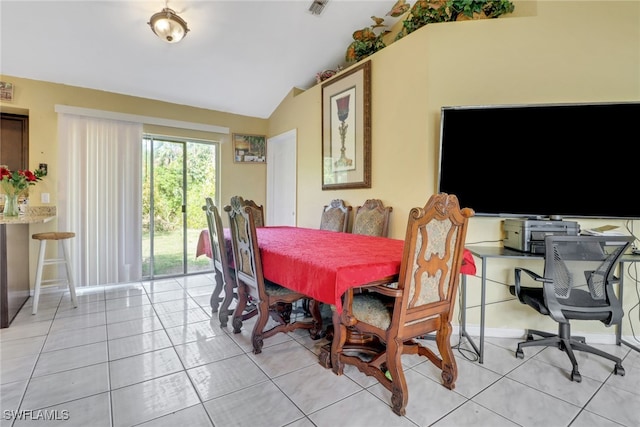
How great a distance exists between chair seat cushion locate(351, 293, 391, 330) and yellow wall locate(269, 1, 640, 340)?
117 cm

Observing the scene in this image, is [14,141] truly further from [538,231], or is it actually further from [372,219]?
[538,231]

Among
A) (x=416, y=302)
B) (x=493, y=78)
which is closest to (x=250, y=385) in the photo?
(x=416, y=302)

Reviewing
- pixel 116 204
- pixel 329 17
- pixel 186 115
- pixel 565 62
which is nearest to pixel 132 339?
pixel 116 204

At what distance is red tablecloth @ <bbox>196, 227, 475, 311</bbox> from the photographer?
1536 millimetres

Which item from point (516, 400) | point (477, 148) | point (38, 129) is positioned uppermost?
point (38, 129)

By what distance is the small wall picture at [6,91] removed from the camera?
3270mm

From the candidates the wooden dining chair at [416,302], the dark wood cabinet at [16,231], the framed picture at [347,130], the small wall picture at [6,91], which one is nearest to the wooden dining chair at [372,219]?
the framed picture at [347,130]

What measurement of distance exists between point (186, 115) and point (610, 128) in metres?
4.63

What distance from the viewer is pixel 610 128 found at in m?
2.22

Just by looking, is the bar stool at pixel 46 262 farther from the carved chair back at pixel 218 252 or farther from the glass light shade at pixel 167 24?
the glass light shade at pixel 167 24

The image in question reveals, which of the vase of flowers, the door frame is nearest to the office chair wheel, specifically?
the door frame

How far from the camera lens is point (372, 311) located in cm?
173

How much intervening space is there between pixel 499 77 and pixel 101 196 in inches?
177

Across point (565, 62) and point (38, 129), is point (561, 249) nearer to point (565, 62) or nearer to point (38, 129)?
point (565, 62)
